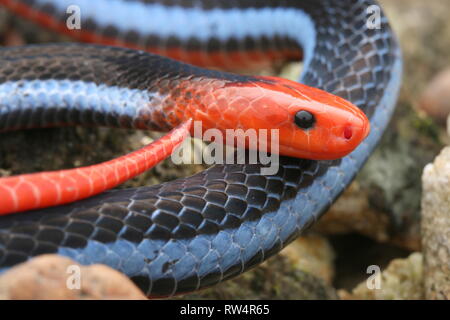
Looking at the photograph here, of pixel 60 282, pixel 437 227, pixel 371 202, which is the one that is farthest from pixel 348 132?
pixel 371 202

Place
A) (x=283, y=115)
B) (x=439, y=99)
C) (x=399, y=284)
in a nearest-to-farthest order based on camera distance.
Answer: (x=283, y=115), (x=399, y=284), (x=439, y=99)

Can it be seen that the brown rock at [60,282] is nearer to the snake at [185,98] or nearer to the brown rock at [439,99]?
the snake at [185,98]

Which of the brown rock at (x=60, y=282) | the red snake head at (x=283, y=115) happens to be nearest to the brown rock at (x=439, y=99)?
the red snake head at (x=283, y=115)

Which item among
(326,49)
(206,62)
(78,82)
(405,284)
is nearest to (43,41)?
(206,62)

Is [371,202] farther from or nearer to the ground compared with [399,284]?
farther from the ground

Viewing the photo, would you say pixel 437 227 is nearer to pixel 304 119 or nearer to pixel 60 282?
pixel 304 119

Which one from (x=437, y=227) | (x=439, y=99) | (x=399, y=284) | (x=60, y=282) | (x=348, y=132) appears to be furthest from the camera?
(x=439, y=99)
